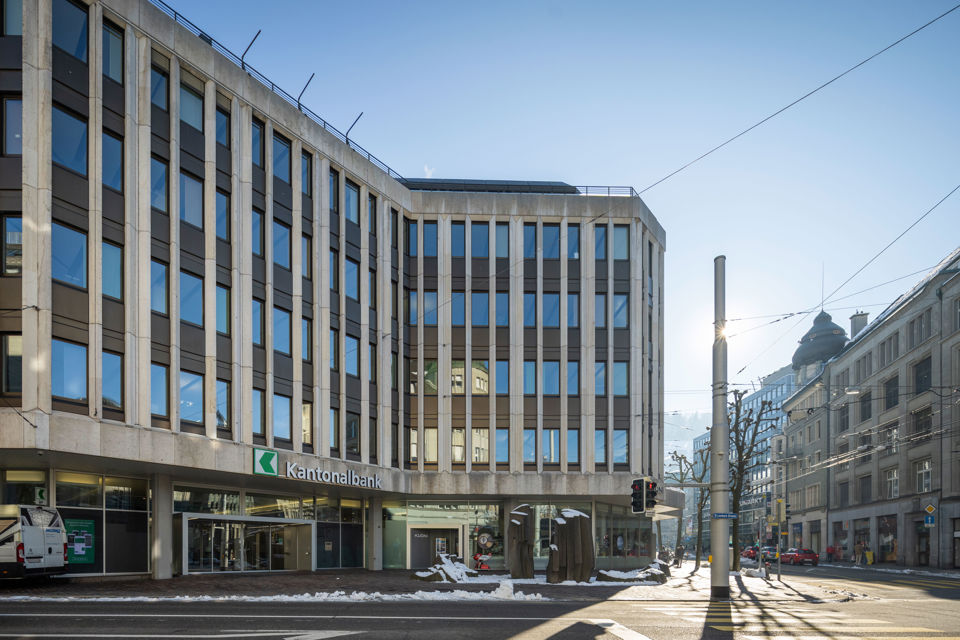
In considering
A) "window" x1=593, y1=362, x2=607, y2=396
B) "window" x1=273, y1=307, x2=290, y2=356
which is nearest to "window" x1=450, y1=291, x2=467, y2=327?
"window" x1=593, y1=362, x2=607, y2=396

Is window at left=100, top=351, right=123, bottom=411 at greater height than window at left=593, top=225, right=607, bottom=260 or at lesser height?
lesser

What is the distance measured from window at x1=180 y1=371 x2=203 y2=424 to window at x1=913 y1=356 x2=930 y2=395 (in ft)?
166

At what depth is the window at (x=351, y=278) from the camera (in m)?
39.8

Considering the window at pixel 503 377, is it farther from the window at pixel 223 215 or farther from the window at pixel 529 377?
the window at pixel 223 215

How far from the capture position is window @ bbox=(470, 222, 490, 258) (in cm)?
4581

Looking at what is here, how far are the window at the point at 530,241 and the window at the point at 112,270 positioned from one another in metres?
22.4

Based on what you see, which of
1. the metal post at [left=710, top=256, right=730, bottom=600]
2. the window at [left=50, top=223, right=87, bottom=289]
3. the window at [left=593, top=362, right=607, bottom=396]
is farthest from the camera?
the window at [left=593, top=362, right=607, bottom=396]

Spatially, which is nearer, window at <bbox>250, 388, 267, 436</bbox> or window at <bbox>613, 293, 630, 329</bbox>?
window at <bbox>250, 388, 267, 436</bbox>

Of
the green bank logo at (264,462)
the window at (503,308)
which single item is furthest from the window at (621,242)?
the green bank logo at (264,462)

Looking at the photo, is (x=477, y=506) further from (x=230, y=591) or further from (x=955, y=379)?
(x=955, y=379)

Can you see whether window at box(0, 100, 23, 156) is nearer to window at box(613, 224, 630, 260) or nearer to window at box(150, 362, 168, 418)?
window at box(150, 362, 168, 418)

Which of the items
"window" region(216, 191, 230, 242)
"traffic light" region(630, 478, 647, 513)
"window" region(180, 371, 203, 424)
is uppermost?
"window" region(216, 191, 230, 242)

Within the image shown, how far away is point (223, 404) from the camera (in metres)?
31.9

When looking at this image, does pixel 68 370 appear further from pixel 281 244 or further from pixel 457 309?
pixel 457 309
